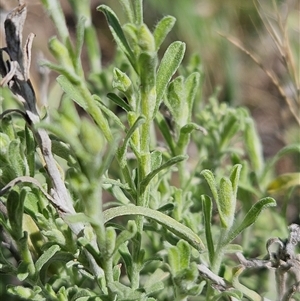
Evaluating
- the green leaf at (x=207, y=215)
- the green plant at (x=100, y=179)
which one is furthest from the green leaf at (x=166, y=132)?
the green leaf at (x=207, y=215)

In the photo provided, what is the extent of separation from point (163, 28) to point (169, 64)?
0.08m

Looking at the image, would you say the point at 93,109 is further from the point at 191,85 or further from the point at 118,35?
the point at 191,85

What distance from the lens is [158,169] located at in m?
0.81

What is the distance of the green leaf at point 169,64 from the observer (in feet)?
2.81

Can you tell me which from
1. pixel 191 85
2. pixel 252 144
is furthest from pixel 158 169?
pixel 252 144

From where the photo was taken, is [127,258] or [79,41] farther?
[127,258]

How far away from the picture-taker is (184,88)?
1.03 metres

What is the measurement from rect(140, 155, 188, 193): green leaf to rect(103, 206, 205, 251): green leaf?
0.04 m

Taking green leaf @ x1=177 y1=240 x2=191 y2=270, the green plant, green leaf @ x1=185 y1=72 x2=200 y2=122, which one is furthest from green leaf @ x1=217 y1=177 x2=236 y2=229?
green leaf @ x1=185 y1=72 x2=200 y2=122

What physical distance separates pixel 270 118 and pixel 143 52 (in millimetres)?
2315

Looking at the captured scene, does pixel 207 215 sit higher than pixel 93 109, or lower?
lower

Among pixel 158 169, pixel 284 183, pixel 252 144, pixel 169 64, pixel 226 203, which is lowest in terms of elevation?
pixel 284 183

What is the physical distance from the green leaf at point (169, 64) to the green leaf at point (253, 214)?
0.23 meters

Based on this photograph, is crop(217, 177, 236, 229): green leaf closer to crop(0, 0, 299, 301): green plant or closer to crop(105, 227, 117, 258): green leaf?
crop(0, 0, 299, 301): green plant
